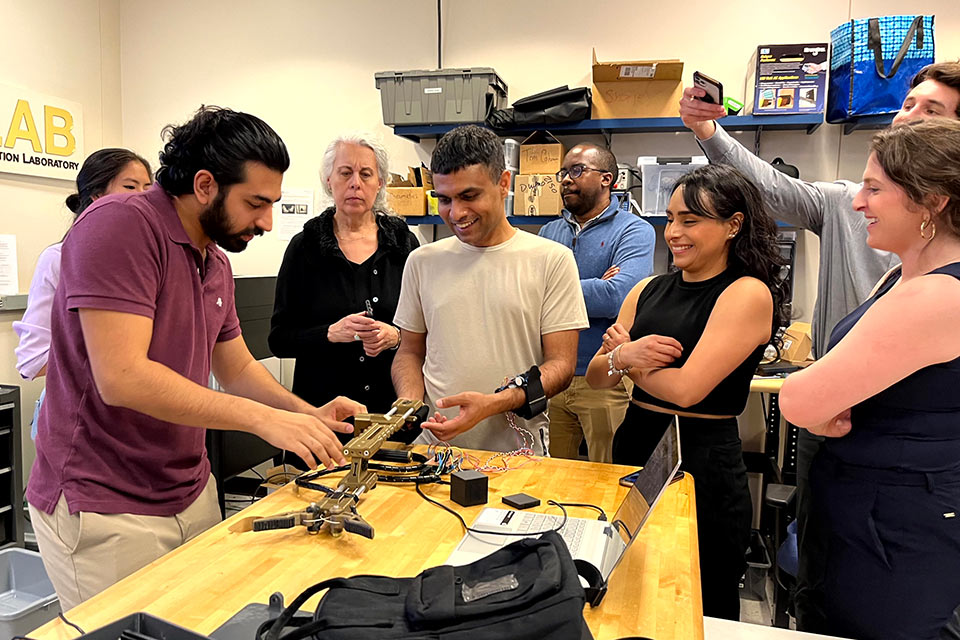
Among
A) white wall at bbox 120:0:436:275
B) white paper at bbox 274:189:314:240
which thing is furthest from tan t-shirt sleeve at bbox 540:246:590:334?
white paper at bbox 274:189:314:240

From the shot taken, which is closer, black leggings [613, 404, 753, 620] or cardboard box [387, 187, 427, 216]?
black leggings [613, 404, 753, 620]

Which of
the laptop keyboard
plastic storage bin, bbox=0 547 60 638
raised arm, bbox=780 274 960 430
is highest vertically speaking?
raised arm, bbox=780 274 960 430

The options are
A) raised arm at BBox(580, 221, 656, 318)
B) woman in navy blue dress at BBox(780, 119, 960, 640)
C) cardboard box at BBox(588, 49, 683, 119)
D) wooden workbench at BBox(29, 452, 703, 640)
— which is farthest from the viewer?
cardboard box at BBox(588, 49, 683, 119)

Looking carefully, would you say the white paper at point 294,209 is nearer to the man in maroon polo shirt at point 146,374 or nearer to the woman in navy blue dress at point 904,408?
the man in maroon polo shirt at point 146,374

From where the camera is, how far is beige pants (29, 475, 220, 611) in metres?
1.35

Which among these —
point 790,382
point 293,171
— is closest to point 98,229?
point 790,382

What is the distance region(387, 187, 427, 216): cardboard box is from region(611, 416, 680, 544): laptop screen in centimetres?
280

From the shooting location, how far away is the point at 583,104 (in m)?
3.65

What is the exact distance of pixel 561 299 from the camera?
Answer: 6.47 feet

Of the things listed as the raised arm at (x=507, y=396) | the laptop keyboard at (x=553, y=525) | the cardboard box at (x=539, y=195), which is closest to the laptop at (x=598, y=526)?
the laptop keyboard at (x=553, y=525)

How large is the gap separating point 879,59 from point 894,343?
262 centimetres

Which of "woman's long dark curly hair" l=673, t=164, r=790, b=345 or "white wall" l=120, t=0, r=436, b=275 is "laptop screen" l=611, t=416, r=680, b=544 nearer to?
"woman's long dark curly hair" l=673, t=164, r=790, b=345

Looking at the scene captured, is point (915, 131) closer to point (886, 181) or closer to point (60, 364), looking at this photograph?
point (886, 181)

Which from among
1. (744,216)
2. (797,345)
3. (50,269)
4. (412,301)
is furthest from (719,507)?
(797,345)
